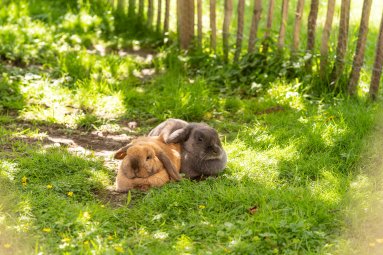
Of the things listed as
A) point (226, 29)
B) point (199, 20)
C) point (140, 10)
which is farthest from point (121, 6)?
point (226, 29)

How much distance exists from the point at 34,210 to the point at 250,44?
14.8 ft

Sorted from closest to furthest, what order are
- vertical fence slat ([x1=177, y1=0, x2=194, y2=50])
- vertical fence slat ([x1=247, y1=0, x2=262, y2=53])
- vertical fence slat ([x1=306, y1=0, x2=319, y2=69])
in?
vertical fence slat ([x1=306, y1=0, x2=319, y2=69]), vertical fence slat ([x1=247, y1=0, x2=262, y2=53]), vertical fence slat ([x1=177, y1=0, x2=194, y2=50])

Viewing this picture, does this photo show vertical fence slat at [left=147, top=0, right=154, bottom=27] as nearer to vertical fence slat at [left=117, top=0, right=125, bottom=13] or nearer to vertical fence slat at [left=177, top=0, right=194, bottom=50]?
vertical fence slat at [left=117, top=0, right=125, bottom=13]

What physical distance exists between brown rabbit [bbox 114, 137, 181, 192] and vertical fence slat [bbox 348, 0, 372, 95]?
2943mm

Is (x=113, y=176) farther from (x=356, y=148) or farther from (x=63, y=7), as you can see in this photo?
(x=63, y=7)

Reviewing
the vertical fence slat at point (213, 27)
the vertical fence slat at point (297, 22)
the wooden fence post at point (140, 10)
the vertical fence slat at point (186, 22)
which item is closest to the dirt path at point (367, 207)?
the vertical fence slat at point (297, 22)

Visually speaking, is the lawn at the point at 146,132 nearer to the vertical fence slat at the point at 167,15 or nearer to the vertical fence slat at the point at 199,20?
the vertical fence slat at the point at 167,15

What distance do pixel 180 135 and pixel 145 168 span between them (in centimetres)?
60

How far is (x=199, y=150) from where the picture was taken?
6289 mm

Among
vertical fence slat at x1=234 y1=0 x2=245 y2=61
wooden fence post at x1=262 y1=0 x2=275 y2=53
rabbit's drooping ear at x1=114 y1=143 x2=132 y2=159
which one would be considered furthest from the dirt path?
vertical fence slat at x1=234 y1=0 x2=245 y2=61

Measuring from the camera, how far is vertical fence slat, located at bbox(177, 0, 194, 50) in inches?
385

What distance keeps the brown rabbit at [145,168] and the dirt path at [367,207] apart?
1.59 m

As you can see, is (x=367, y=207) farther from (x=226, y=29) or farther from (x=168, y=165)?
(x=226, y=29)

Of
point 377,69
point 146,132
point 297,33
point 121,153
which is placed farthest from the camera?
point 297,33
